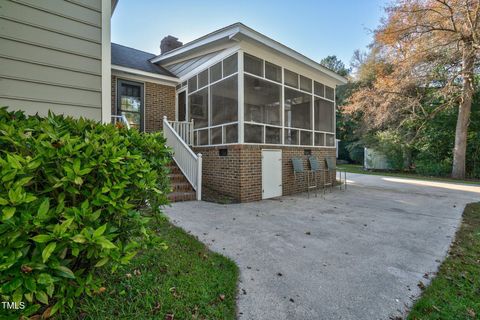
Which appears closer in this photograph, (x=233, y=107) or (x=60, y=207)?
(x=60, y=207)

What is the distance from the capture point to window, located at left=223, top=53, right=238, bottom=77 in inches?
258

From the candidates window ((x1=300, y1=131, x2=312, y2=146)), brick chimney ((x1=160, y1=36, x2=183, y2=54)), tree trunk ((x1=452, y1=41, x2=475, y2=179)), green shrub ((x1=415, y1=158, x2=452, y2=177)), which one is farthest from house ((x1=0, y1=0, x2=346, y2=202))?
green shrub ((x1=415, y1=158, x2=452, y2=177))

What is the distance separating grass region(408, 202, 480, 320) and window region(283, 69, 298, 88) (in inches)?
235

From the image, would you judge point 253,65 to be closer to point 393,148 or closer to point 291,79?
point 291,79

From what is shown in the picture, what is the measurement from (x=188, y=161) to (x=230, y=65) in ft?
9.85

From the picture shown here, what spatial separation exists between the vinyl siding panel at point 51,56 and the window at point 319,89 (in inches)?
308

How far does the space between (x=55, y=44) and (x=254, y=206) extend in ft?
15.4

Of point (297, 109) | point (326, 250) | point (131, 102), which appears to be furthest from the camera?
point (131, 102)

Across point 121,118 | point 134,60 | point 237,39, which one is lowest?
point 121,118

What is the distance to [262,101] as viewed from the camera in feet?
23.1

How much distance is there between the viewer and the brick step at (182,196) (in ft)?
19.5

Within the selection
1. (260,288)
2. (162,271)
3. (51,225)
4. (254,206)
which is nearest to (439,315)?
(260,288)

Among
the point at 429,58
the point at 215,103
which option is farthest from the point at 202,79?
the point at 429,58

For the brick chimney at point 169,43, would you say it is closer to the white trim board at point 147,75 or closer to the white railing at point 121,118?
the white trim board at point 147,75
